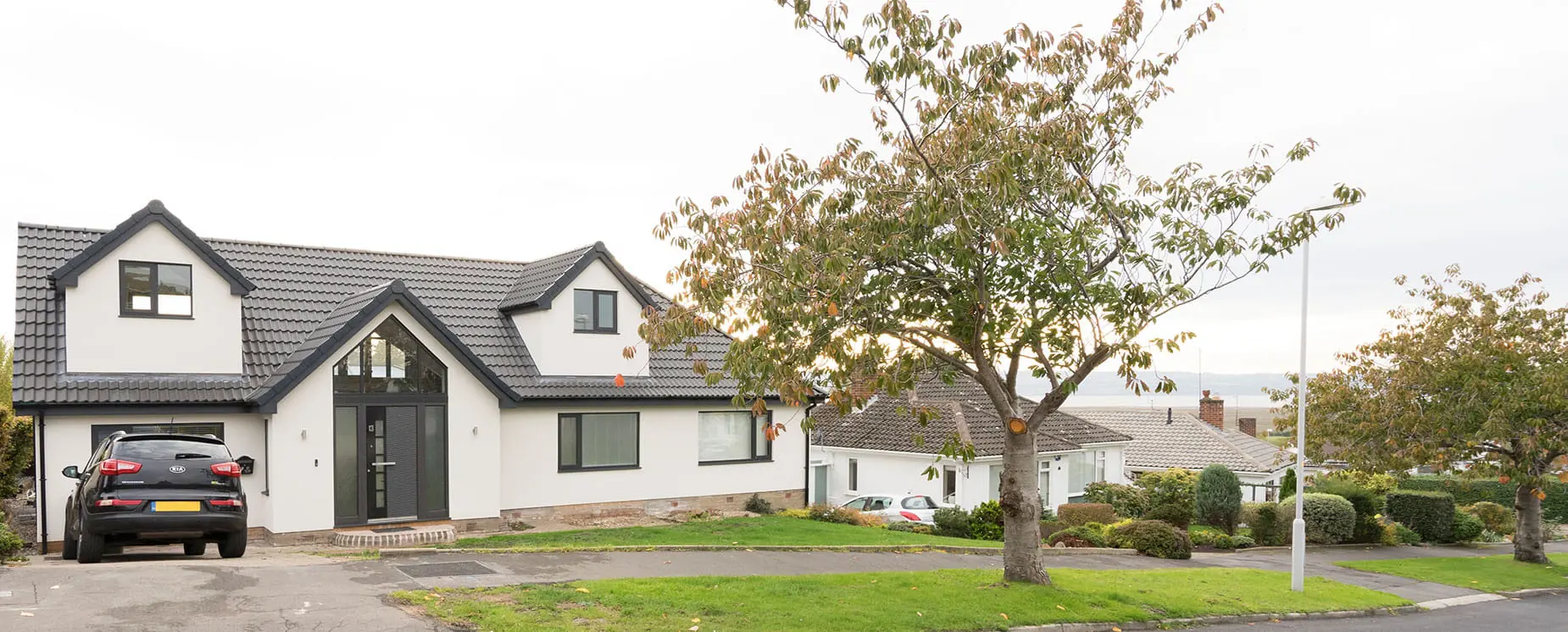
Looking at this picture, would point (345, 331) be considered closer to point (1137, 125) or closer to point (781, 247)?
point (781, 247)

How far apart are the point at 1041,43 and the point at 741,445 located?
565 inches

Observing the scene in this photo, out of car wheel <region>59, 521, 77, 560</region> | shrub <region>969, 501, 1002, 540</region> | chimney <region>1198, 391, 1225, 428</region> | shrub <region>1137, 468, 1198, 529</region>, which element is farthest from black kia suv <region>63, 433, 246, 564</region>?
chimney <region>1198, 391, 1225, 428</region>

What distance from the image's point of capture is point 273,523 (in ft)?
58.9

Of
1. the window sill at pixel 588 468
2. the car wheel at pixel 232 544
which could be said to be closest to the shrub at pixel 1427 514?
the window sill at pixel 588 468

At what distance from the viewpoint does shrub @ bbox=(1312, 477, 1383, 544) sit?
3020cm

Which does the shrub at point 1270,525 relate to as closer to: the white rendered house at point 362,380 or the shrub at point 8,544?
the white rendered house at point 362,380

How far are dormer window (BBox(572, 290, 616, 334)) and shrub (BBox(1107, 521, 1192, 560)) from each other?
40.3ft

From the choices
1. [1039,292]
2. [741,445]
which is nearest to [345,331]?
[741,445]

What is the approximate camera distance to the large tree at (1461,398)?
24.2 m

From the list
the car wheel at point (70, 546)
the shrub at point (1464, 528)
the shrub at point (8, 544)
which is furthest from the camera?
the shrub at point (1464, 528)

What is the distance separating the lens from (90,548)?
551 inches

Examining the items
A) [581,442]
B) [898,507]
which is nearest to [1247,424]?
[898,507]

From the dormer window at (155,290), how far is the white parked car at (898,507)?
1765 centimetres

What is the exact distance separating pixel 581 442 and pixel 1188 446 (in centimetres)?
3105
